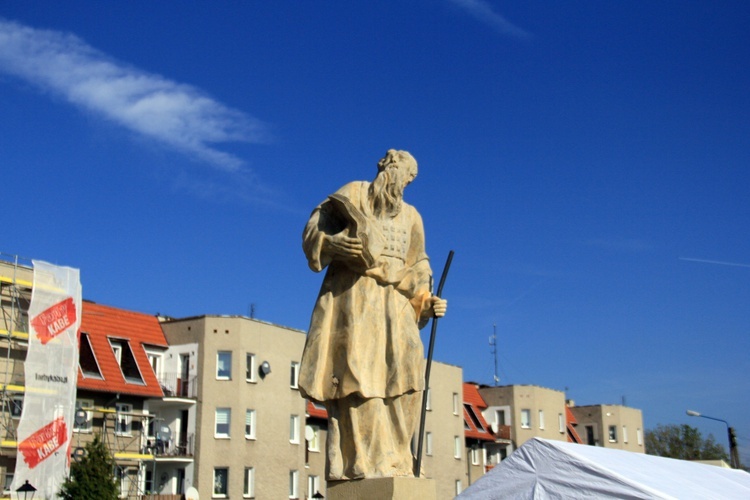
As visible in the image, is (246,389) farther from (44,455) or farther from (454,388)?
(454,388)

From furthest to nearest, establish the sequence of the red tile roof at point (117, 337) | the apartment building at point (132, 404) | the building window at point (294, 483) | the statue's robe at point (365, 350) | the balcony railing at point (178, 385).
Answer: the building window at point (294, 483), the balcony railing at point (178, 385), the red tile roof at point (117, 337), the apartment building at point (132, 404), the statue's robe at point (365, 350)

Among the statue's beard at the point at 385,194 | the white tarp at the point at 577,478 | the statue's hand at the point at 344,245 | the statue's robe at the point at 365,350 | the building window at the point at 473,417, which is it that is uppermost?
the building window at the point at 473,417

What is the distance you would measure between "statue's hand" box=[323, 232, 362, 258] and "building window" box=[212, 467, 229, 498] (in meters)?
37.3

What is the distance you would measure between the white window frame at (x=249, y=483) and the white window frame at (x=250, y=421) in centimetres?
150

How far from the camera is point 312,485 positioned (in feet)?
161

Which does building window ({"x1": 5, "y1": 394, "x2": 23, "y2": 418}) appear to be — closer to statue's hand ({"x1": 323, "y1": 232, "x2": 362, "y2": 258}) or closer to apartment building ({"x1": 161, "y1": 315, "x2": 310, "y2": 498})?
apartment building ({"x1": 161, "y1": 315, "x2": 310, "y2": 498})

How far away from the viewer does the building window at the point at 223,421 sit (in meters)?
44.8

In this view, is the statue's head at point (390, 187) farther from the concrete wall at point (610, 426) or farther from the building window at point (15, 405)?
the concrete wall at point (610, 426)

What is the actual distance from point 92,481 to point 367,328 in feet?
83.2

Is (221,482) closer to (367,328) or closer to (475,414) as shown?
(475,414)

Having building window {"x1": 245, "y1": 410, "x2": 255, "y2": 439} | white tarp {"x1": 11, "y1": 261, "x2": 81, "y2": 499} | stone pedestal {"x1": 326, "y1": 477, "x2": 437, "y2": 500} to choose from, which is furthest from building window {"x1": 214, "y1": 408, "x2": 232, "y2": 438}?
stone pedestal {"x1": 326, "y1": 477, "x2": 437, "y2": 500}

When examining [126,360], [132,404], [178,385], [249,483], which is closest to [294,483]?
[249,483]

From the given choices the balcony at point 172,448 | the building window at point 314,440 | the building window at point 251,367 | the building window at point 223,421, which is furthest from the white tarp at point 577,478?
the building window at point 314,440

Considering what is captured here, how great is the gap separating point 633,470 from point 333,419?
6.49 meters
